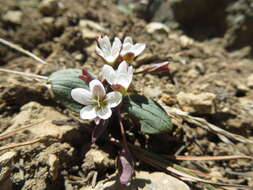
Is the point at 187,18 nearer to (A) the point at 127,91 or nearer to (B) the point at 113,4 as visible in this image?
(B) the point at 113,4

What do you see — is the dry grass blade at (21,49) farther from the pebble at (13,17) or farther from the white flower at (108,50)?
the white flower at (108,50)

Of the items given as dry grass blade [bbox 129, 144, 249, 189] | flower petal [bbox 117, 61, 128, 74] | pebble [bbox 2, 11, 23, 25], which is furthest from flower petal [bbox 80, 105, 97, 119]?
pebble [bbox 2, 11, 23, 25]

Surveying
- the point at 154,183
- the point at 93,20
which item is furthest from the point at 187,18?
the point at 154,183

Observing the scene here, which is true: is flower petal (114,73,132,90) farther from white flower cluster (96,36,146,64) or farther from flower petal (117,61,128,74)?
white flower cluster (96,36,146,64)

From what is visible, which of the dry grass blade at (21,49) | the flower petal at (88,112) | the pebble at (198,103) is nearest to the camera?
the flower petal at (88,112)

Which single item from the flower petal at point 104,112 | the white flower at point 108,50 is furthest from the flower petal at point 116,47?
the flower petal at point 104,112

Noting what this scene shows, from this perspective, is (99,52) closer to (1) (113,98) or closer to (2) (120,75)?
(2) (120,75)
